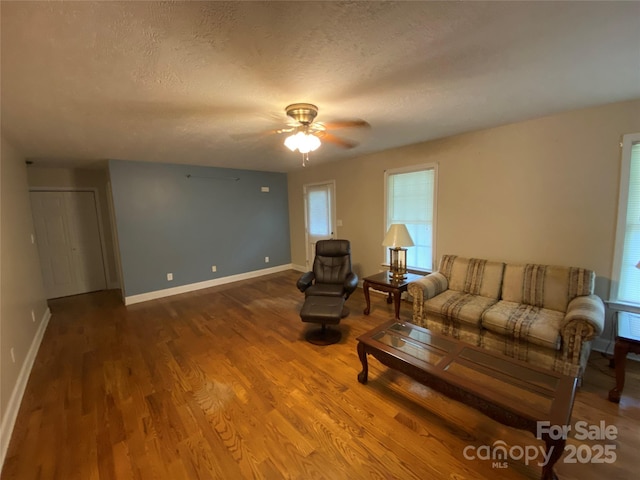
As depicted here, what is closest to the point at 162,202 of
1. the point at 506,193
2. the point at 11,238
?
the point at 11,238

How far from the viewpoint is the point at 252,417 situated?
6.11ft

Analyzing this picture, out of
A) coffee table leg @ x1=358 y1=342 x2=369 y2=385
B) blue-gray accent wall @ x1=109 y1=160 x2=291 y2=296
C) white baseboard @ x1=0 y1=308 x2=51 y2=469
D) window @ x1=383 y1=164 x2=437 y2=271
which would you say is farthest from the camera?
blue-gray accent wall @ x1=109 y1=160 x2=291 y2=296

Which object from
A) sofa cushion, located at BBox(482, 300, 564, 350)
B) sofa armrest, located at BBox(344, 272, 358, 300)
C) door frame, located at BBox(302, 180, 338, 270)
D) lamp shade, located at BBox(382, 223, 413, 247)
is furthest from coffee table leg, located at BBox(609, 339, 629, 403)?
door frame, located at BBox(302, 180, 338, 270)

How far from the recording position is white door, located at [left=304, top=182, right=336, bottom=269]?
508 cm

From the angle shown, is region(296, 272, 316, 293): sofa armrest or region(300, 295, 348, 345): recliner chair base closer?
region(300, 295, 348, 345): recliner chair base

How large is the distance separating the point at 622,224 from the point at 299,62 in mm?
3041

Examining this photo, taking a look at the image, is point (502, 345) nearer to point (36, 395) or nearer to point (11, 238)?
point (36, 395)

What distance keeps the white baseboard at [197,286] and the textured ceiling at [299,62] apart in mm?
2595

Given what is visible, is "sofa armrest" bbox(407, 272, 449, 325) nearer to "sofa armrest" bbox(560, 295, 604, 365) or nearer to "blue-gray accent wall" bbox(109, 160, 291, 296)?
"sofa armrest" bbox(560, 295, 604, 365)

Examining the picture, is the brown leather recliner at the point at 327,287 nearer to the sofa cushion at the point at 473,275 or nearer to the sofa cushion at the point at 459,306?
the sofa cushion at the point at 459,306

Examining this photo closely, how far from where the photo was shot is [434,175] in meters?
3.50

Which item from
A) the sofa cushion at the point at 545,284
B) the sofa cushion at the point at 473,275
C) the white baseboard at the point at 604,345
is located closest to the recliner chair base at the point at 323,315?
the sofa cushion at the point at 473,275

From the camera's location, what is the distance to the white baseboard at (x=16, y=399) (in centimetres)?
166

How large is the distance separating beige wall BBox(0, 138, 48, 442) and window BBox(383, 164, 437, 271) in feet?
13.8
